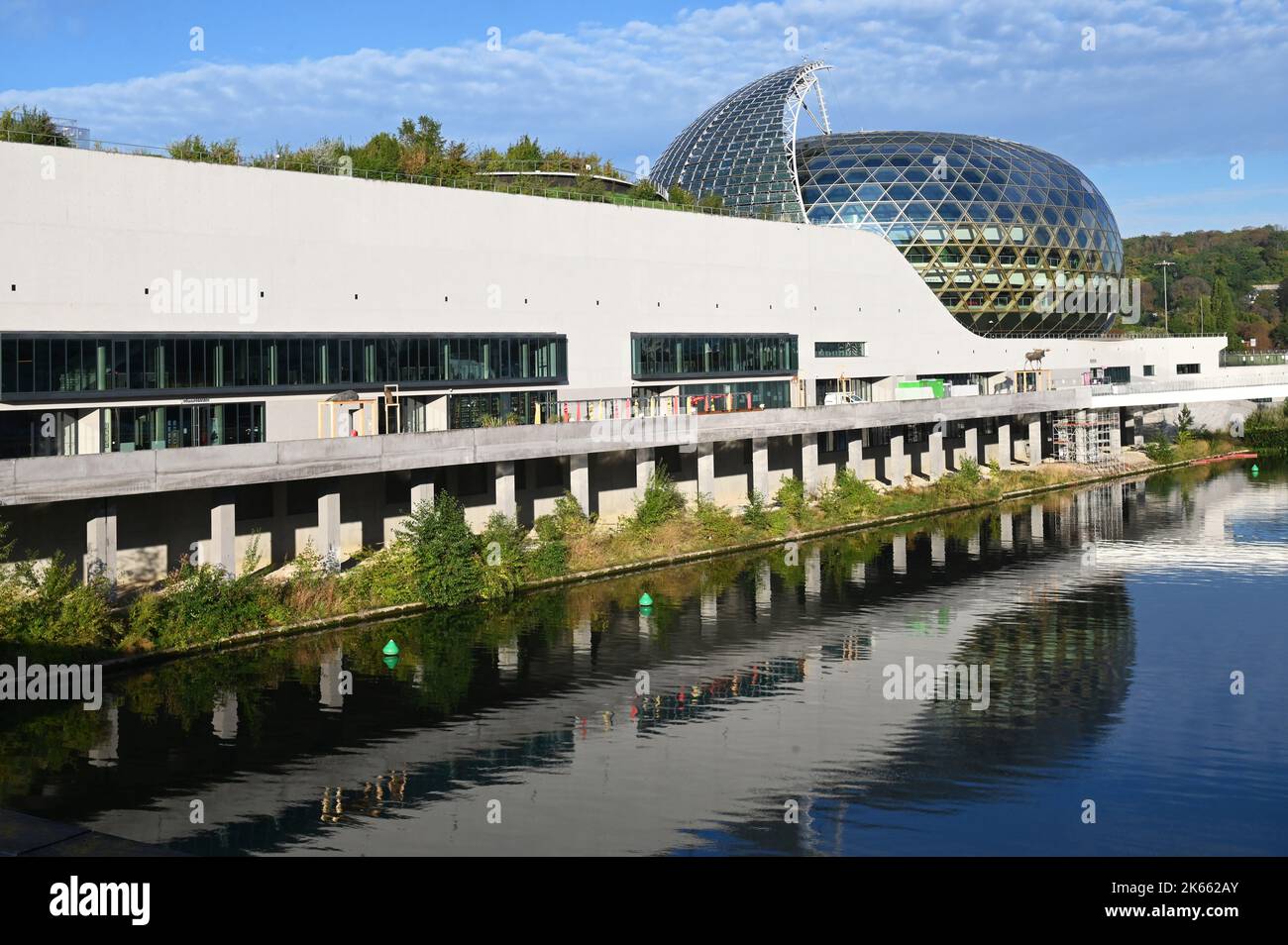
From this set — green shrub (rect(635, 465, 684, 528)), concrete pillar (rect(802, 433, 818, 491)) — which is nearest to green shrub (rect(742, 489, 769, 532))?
green shrub (rect(635, 465, 684, 528))

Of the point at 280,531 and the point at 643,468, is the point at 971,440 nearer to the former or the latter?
the point at 643,468

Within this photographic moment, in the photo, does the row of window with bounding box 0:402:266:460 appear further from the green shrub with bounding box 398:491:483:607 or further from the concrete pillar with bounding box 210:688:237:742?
the concrete pillar with bounding box 210:688:237:742

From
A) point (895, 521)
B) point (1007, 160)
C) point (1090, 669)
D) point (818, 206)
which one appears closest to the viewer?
point (1090, 669)

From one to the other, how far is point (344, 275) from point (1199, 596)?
1273 inches

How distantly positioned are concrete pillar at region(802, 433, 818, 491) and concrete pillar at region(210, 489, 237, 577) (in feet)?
109

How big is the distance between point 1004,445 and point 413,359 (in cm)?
4679

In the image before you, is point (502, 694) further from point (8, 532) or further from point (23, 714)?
point (8, 532)

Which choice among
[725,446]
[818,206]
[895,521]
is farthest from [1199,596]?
[818,206]

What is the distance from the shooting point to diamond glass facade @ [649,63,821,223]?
310 ft

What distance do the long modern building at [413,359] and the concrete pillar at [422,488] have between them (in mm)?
145

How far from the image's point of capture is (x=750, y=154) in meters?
96.9

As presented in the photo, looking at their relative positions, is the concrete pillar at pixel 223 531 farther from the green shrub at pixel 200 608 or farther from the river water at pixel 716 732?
the river water at pixel 716 732

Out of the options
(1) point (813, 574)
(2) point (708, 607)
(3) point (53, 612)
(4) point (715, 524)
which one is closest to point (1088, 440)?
(4) point (715, 524)

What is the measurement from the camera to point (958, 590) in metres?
47.6
